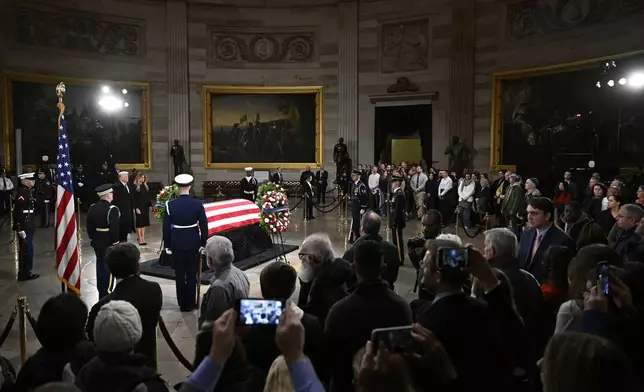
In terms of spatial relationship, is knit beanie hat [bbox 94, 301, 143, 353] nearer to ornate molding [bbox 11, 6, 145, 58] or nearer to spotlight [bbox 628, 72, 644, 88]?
spotlight [bbox 628, 72, 644, 88]

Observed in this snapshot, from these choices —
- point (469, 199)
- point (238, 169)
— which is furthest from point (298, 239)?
point (238, 169)

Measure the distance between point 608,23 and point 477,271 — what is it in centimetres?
1745

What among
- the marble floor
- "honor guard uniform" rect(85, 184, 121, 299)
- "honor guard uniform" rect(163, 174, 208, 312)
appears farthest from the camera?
"honor guard uniform" rect(85, 184, 121, 299)

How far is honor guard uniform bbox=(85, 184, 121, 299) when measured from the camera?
8.11 m

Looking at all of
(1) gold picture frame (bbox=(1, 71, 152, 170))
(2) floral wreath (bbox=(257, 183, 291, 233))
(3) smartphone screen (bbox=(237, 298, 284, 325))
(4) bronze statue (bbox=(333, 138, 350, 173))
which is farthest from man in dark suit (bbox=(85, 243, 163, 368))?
(4) bronze statue (bbox=(333, 138, 350, 173))

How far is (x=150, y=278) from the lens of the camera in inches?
404

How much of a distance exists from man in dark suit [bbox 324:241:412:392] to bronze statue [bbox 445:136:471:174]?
731 inches

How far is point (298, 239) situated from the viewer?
14250 mm

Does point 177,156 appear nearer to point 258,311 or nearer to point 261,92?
point 261,92

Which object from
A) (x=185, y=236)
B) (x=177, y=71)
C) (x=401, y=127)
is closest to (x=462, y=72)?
(x=401, y=127)

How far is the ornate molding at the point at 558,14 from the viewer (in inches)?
670

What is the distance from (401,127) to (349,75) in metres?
3.19

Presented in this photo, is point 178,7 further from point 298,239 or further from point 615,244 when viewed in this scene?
point 615,244

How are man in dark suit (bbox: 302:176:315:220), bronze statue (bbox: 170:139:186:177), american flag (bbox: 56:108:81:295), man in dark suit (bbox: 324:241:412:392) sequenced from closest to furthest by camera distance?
man in dark suit (bbox: 324:241:412:392), american flag (bbox: 56:108:81:295), man in dark suit (bbox: 302:176:315:220), bronze statue (bbox: 170:139:186:177)
